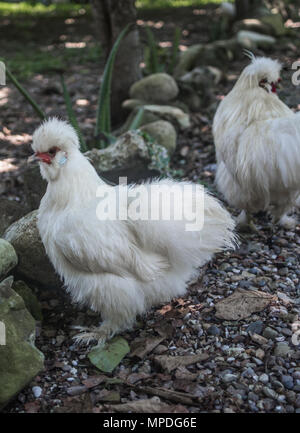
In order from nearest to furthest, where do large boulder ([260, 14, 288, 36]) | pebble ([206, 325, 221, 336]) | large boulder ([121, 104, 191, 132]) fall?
pebble ([206, 325, 221, 336])
large boulder ([121, 104, 191, 132])
large boulder ([260, 14, 288, 36])

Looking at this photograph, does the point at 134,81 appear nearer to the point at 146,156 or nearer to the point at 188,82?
the point at 188,82

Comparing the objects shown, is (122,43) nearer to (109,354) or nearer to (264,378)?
(109,354)

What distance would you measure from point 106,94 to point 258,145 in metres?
2.14

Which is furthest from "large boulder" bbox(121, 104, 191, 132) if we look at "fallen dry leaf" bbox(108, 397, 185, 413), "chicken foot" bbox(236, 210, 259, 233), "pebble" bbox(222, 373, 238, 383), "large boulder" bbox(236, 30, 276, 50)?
"fallen dry leaf" bbox(108, 397, 185, 413)

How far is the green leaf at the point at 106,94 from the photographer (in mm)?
5043

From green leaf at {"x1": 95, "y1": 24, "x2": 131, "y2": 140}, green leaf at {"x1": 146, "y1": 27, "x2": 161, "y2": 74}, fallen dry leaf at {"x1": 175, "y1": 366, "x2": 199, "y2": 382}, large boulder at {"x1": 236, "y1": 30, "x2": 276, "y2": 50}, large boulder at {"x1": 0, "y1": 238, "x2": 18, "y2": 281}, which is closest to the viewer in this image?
fallen dry leaf at {"x1": 175, "y1": 366, "x2": 199, "y2": 382}

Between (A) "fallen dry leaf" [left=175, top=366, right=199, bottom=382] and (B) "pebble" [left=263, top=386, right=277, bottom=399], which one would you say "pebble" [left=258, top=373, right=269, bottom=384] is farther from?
(A) "fallen dry leaf" [left=175, top=366, right=199, bottom=382]

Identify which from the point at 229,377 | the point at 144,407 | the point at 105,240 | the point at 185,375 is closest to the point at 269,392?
the point at 229,377

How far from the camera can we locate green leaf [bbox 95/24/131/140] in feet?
16.5

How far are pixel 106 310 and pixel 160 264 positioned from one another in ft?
1.64

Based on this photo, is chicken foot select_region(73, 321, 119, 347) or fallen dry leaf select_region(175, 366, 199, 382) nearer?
fallen dry leaf select_region(175, 366, 199, 382)

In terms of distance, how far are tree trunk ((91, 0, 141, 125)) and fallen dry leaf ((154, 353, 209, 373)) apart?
14.5 feet

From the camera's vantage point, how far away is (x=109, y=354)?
3.12 meters
